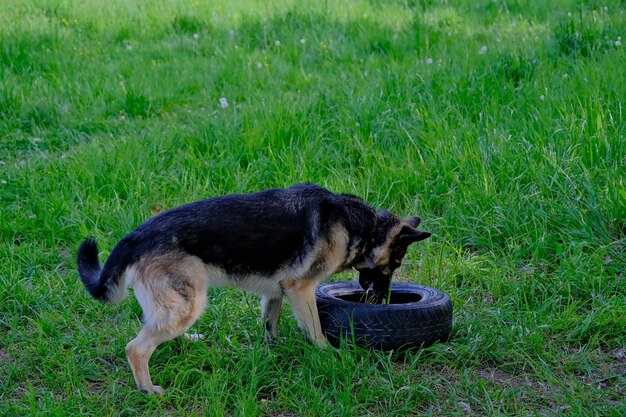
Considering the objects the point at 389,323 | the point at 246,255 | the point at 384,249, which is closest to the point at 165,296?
the point at 246,255

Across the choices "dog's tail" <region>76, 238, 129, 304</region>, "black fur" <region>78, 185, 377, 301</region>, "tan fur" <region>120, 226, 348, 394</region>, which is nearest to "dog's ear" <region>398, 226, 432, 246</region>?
"black fur" <region>78, 185, 377, 301</region>

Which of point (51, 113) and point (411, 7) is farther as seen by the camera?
point (411, 7)

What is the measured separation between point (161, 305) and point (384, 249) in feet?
4.64

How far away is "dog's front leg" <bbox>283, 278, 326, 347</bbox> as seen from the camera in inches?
180

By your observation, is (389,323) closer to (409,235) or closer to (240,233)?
(409,235)

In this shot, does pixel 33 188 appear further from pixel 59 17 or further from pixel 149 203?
pixel 59 17

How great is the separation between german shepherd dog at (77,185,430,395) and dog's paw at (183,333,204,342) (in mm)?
404

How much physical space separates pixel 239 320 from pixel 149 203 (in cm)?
176

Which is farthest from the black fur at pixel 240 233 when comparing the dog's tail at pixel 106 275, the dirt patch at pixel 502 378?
the dirt patch at pixel 502 378

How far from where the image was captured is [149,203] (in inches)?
255

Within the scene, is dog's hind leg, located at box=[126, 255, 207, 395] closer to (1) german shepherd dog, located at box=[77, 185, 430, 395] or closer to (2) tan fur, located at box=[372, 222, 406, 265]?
(1) german shepherd dog, located at box=[77, 185, 430, 395]

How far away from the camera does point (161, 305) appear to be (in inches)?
163

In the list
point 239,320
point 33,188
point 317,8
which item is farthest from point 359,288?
point 317,8

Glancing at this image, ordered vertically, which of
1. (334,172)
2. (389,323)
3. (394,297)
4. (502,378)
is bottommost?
(502,378)
